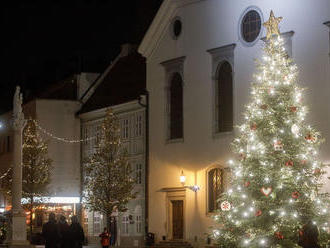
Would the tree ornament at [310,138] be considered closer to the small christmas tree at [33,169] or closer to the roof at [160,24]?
the roof at [160,24]

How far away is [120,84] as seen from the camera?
54219 millimetres

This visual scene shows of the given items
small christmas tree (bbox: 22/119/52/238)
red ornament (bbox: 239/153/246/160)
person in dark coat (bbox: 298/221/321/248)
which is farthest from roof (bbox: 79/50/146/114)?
person in dark coat (bbox: 298/221/321/248)

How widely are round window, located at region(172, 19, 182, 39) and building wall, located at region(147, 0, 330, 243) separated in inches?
11.4

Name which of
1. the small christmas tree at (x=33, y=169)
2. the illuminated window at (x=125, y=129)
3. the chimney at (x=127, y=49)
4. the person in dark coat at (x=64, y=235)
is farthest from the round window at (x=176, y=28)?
the person in dark coat at (x=64, y=235)

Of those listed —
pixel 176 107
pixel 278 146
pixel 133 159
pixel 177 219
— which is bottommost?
pixel 177 219

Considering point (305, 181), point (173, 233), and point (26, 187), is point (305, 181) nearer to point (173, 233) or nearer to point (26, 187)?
point (173, 233)

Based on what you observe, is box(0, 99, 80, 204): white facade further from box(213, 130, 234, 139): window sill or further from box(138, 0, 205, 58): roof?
box(213, 130, 234, 139): window sill

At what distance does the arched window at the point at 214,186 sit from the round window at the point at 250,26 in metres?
5.92

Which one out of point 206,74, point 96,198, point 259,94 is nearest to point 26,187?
point 96,198

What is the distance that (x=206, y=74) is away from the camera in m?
40.3

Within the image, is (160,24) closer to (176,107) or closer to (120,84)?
(176,107)

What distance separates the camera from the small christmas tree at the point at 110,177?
4481cm

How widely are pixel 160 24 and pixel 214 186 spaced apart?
29.6ft

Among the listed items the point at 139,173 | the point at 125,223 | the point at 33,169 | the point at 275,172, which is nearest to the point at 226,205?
the point at 275,172
